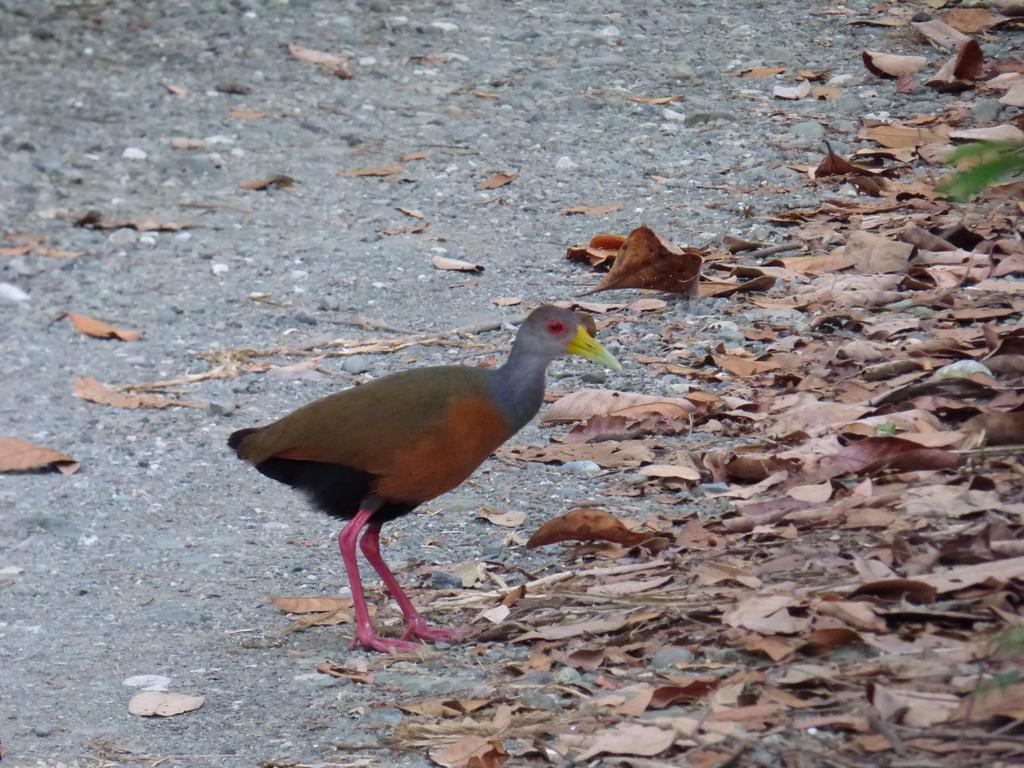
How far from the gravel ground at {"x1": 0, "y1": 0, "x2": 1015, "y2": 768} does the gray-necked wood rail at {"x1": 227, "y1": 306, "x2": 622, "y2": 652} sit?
30cm

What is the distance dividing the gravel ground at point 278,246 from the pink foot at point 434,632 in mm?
166

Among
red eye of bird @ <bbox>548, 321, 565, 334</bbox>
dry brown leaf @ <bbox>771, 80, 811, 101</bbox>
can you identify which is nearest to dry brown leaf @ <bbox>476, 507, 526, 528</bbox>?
red eye of bird @ <bbox>548, 321, 565, 334</bbox>

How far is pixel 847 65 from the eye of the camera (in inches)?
402

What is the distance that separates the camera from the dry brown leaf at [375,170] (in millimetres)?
9609

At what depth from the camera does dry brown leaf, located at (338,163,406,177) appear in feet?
31.5

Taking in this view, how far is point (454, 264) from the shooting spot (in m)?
8.27

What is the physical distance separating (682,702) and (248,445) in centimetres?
202

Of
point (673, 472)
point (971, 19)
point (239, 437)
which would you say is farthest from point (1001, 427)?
point (971, 19)

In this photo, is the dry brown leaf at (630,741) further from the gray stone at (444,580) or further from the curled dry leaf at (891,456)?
the gray stone at (444,580)

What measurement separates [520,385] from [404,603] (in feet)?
2.66

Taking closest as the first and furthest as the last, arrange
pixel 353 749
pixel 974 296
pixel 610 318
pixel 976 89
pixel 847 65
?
pixel 353 749, pixel 974 296, pixel 610 318, pixel 976 89, pixel 847 65

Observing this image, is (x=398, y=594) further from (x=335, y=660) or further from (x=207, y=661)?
(x=207, y=661)

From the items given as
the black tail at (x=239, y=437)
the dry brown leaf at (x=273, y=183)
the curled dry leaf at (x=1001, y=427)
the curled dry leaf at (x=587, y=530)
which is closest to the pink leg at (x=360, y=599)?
the black tail at (x=239, y=437)

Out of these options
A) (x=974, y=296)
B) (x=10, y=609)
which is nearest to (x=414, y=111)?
(x=974, y=296)
